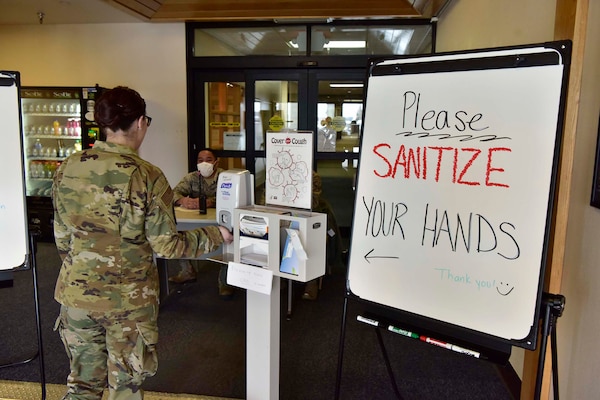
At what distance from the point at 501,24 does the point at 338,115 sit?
236 centimetres

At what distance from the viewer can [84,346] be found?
155cm

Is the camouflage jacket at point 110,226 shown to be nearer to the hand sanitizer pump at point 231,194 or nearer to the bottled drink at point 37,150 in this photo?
the hand sanitizer pump at point 231,194

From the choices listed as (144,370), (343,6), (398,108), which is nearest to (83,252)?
(144,370)

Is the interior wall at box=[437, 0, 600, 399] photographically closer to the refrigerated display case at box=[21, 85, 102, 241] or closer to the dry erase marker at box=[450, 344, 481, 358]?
the dry erase marker at box=[450, 344, 481, 358]

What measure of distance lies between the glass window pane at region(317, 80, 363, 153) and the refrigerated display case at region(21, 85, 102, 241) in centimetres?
236

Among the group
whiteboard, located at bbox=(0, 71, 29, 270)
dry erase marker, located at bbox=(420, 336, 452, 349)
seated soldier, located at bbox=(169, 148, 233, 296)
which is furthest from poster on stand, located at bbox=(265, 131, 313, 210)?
seated soldier, located at bbox=(169, 148, 233, 296)

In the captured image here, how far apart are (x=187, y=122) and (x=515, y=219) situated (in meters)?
4.11

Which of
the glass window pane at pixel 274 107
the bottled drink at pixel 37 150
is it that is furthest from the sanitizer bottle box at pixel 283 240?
the bottled drink at pixel 37 150

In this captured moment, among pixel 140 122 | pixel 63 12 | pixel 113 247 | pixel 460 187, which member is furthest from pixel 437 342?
pixel 63 12

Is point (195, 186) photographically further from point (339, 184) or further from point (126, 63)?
point (126, 63)

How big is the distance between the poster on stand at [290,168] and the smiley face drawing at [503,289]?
26.7 inches

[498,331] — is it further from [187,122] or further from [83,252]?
[187,122]

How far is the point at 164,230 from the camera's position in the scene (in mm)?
1512

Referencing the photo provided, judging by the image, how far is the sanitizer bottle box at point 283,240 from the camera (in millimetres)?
1526
